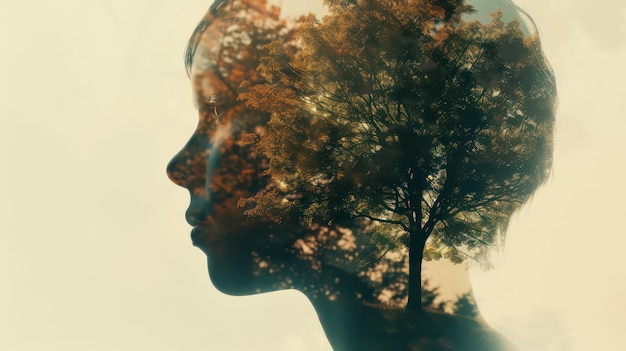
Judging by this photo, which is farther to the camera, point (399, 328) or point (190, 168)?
point (190, 168)

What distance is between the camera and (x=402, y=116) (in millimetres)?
5809

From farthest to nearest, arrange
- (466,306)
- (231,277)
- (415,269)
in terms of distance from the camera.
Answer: (231,277), (466,306), (415,269)

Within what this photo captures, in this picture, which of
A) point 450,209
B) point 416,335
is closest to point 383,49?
point 450,209

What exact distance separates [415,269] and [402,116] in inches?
63.1

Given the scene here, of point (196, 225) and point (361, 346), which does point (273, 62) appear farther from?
point (361, 346)

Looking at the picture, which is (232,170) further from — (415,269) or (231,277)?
(415,269)

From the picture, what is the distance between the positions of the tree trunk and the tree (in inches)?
1.2

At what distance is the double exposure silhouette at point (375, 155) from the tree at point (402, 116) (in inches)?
0.5

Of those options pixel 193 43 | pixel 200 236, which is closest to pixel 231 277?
pixel 200 236

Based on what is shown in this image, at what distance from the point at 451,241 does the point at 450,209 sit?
404 millimetres

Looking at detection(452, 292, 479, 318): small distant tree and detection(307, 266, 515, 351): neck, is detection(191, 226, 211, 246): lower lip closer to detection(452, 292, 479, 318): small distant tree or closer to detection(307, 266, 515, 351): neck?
detection(307, 266, 515, 351): neck

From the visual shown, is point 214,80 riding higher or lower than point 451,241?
higher

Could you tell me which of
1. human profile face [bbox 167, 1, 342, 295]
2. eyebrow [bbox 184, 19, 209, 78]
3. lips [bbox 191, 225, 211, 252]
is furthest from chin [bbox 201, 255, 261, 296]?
eyebrow [bbox 184, 19, 209, 78]

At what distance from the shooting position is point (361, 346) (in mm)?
6219
